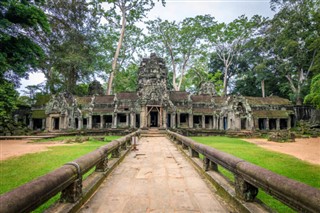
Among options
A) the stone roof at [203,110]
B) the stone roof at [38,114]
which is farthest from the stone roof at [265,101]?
the stone roof at [38,114]

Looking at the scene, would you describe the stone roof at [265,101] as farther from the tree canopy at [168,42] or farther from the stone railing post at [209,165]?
the stone railing post at [209,165]

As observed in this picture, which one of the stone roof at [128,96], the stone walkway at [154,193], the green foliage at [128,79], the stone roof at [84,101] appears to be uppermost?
the green foliage at [128,79]

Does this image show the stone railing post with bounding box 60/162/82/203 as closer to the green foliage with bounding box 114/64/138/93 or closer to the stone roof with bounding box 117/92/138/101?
the stone roof with bounding box 117/92/138/101

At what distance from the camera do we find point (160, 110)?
27375 mm

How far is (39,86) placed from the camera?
39094mm

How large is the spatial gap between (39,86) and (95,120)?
15.6 metres

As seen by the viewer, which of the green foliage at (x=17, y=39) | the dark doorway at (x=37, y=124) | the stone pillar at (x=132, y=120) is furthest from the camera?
the dark doorway at (x=37, y=124)

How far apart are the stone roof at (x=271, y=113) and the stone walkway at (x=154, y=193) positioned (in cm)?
2868

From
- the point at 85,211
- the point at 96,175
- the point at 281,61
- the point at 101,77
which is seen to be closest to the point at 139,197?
the point at 85,211

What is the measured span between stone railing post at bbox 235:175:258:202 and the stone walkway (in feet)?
1.03

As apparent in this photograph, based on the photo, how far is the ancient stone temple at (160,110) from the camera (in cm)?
2816

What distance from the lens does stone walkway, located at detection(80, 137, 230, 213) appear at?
130 inches

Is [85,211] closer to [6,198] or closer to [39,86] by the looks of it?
[6,198]

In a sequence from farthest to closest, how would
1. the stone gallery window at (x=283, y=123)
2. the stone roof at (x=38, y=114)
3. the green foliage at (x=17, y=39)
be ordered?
the stone gallery window at (x=283, y=123)
the stone roof at (x=38, y=114)
the green foliage at (x=17, y=39)
